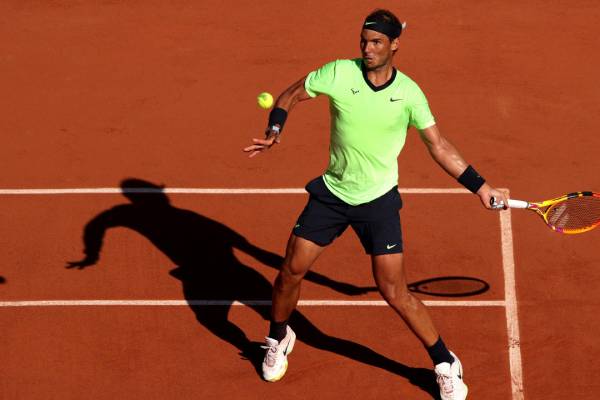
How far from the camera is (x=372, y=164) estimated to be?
28.1ft

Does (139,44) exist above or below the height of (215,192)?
above

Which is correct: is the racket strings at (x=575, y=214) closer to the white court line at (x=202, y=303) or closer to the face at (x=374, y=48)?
the white court line at (x=202, y=303)

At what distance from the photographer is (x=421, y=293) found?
10.4m

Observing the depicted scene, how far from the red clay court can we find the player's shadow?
2 centimetres

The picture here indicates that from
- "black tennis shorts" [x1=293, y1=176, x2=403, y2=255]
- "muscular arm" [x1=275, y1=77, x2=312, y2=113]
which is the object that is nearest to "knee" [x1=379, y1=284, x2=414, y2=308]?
"black tennis shorts" [x1=293, y1=176, x2=403, y2=255]

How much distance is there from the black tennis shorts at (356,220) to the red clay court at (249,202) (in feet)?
4.65

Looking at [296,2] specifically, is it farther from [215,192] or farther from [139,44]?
[215,192]

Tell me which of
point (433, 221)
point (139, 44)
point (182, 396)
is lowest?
point (182, 396)

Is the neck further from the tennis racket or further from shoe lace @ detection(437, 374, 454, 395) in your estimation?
shoe lace @ detection(437, 374, 454, 395)

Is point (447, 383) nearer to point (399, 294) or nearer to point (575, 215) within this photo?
point (399, 294)

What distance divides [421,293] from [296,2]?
6.39m

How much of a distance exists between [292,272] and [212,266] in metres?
2.14

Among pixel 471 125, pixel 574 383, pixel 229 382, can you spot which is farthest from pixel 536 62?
pixel 229 382

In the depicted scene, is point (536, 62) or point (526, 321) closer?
point (526, 321)
